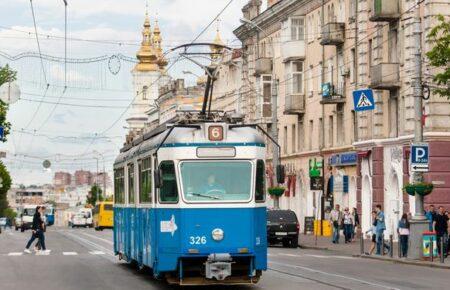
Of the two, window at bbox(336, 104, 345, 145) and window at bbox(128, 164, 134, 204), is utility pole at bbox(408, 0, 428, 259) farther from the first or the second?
window at bbox(336, 104, 345, 145)

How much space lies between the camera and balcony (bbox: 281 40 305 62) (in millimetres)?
71188

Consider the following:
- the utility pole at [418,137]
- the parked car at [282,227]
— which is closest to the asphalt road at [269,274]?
the utility pole at [418,137]

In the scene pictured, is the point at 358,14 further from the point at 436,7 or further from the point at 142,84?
the point at 142,84

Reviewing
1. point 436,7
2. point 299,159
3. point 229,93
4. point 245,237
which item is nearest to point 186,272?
point 245,237

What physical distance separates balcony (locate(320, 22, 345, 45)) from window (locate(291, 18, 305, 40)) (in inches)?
321

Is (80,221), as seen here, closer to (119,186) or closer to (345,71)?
(345,71)

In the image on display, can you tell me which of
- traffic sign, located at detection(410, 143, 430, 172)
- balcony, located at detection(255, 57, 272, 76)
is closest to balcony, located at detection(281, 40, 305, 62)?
balcony, located at detection(255, 57, 272, 76)

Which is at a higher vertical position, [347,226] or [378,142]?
[378,142]

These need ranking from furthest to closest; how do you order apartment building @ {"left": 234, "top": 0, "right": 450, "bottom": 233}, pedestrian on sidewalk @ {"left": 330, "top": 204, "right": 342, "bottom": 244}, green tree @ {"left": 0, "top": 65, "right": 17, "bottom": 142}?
1. green tree @ {"left": 0, "top": 65, "right": 17, "bottom": 142}
2. pedestrian on sidewalk @ {"left": 330, "top": 204, "right": 342, "bottom": 244}
3. apartment building @ {"left": 234, "top": 0, "right": 450, "bottom": 233}

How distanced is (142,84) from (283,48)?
111618mm

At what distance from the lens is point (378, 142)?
→ 55719 mm

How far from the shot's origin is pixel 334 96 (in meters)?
63.1

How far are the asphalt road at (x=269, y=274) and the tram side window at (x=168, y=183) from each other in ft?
7.86

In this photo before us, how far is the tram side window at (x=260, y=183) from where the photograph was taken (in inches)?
909
